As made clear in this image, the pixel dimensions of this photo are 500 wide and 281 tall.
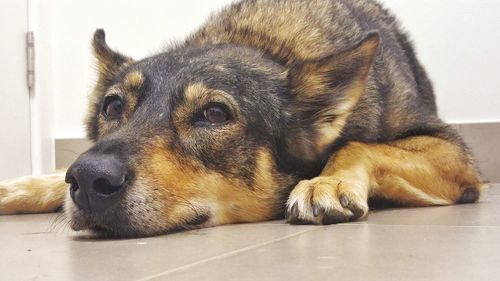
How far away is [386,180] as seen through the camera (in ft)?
7.47

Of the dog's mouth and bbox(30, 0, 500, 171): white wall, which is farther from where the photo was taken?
bbox(30, 0, 500, 171): white wall

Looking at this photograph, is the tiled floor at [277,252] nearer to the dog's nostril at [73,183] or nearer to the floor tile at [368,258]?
the floor tile at [368,258]

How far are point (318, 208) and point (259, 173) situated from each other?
0.27 metres

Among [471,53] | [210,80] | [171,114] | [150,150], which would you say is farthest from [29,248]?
[471,53]

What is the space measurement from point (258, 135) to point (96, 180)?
57cm

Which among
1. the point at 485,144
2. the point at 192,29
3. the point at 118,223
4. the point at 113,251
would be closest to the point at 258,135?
Answer: the point at 118,223

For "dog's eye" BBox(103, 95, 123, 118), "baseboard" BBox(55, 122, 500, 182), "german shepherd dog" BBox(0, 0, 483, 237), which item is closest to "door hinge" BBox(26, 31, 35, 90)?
"german shepherd dog" BBox(0, 0, 483, 237)

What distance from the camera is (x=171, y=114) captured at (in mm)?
1956

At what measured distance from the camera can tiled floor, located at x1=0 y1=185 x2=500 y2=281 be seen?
1.19 m

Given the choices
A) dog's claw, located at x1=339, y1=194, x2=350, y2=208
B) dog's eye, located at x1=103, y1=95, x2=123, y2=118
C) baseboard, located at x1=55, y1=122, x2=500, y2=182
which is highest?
dog's eye, located at x1=103, y1=95, x2=123, y2=118

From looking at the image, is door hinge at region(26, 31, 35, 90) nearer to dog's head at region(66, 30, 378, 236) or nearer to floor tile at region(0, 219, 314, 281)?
dog's head at region(66, 30, 378, 236)

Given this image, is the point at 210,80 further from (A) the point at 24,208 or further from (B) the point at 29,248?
(A) the point at 24,208

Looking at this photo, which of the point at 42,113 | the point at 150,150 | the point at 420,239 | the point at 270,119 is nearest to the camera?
the point at 420,239

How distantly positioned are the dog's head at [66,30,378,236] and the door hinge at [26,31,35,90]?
2066mm
